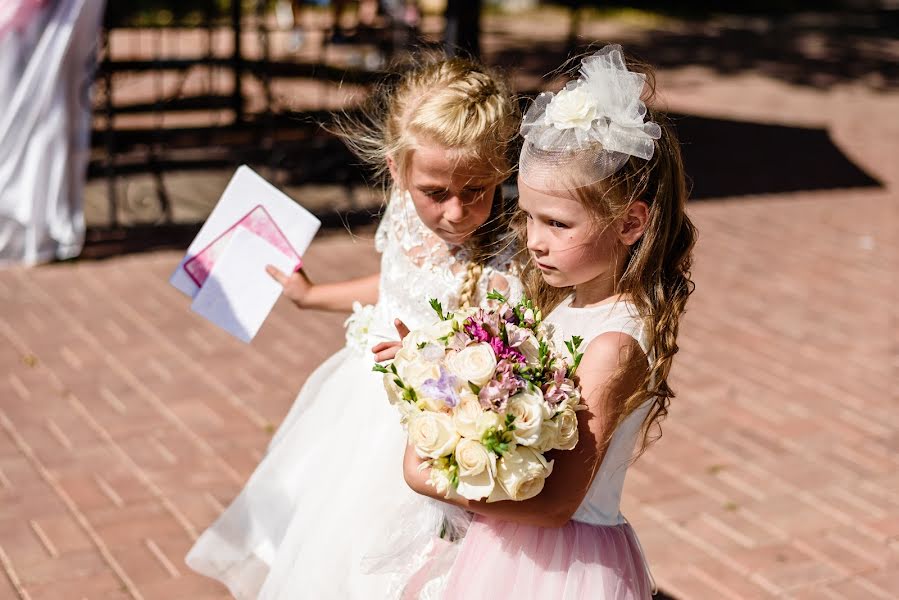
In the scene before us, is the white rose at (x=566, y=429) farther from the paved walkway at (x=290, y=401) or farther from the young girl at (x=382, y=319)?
the paved walkway at (x=290, y=401)

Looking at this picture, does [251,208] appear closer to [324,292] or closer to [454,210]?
[324,292]

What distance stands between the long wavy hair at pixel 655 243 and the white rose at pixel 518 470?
261 millimetres

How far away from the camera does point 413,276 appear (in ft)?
9.01

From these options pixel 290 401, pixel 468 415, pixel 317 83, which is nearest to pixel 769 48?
pixel 317 83

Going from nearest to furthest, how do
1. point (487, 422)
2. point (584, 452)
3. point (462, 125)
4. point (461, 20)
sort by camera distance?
point (487, 422) → point (584, 452) → point (462, 125) → point (461, 20)

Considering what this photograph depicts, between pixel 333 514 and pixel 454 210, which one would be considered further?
pixel 333 514

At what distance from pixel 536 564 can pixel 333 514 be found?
774mm

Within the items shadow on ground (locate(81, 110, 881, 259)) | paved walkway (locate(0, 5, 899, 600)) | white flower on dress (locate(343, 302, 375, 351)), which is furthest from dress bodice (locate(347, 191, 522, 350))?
shadow on ground (locate(81, 110, 881, 259))

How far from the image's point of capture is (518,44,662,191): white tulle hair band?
2.03m

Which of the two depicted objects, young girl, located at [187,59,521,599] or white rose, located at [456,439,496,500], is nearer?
white rose, located at [456,439,496,500]

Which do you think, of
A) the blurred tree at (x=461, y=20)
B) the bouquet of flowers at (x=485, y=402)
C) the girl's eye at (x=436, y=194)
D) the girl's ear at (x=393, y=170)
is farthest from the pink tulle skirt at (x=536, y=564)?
the blurred tree at (x=461, y=20)

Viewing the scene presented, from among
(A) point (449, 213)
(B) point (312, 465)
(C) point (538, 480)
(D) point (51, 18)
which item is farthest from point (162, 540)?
(D) point (51, 18)

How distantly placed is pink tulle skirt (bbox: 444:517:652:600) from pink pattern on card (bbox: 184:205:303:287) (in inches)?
40.3

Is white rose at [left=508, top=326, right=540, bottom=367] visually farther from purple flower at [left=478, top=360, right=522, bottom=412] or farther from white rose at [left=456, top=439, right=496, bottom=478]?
white rose at [left=456, top=439, right=496, bottom=478]
